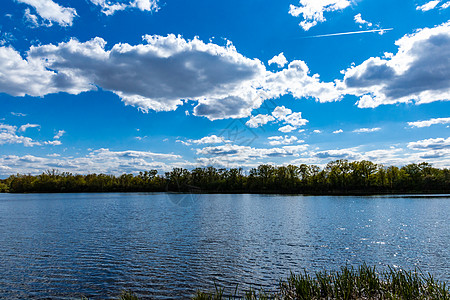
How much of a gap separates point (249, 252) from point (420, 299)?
59.0ft

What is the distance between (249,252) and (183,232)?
15132 millimetres

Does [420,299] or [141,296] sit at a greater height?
[420,299]

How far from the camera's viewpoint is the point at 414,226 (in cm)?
4859

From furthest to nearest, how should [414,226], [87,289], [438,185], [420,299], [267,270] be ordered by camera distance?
[438,185] < [414,226] < [267,270] < [87,289] < [420,299]

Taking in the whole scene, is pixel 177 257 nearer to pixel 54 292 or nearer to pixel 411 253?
pixel 54 292

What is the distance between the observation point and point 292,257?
28.5 m

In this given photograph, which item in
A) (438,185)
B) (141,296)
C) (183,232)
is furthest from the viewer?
(438,185)

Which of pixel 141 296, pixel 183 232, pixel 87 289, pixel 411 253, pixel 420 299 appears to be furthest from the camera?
pixel 183 232

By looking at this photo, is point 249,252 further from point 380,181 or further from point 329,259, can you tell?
point 380,181

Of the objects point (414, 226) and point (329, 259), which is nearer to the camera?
point (329, 259)

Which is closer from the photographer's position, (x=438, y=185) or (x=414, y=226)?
(x=414, y=226)

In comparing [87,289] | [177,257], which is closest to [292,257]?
[177,257]

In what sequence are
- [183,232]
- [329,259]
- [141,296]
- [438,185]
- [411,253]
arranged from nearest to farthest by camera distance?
[141,296] → [329,259] → [411,253] → [183,232] → [438,185]

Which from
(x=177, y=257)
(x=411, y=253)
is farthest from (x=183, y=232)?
(x=411, y=253)
